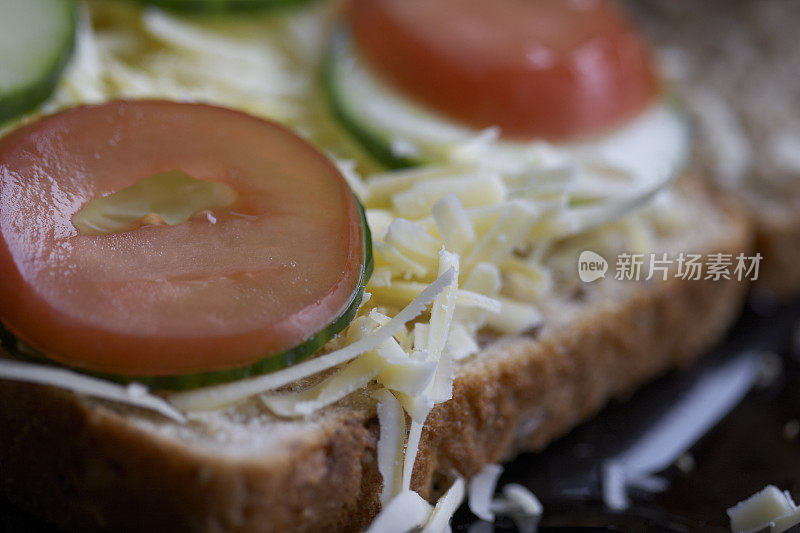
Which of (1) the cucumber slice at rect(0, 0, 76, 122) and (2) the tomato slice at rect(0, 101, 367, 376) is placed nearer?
(2) the tomato slice at rect(0, 101, 367, 376)

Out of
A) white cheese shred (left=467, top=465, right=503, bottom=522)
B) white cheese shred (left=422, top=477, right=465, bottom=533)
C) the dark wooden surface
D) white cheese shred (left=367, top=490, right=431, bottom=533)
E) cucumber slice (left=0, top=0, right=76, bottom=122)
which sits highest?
cucumber slice (left=0, top=0, right=76, bottom=122)

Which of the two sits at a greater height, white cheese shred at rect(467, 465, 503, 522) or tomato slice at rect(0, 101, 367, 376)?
tomato slice at rect(0, 101, 367, 376)

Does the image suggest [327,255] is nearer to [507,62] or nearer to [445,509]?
[445,509]

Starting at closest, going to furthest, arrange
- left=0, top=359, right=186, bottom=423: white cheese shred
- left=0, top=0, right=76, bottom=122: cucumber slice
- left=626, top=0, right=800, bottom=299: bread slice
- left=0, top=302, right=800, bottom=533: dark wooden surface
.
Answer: left=0, top=359, right=186, bottom=423: white cheese shred, left=0, top=0, right=76, bottom=122: cucumber slice, left=0, top=302, right=800, bottom=533: dark wooden surface, left=626, top=0, right=800, bottom=299: bread slice

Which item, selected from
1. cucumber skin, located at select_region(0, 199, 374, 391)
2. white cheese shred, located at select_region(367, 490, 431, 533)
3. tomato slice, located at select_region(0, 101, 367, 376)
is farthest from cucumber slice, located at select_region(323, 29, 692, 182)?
white cheese shred, located at select_region(367, 490, 431, 533)

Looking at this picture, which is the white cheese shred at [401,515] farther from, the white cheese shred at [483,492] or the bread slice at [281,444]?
the white cheese shred at [483,492]

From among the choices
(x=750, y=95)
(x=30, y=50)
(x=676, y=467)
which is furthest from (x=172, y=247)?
(x=750, y=95)

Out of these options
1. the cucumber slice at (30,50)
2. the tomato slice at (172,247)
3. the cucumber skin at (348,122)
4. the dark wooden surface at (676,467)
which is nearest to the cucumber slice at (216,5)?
the cucumber skin at (348,122)

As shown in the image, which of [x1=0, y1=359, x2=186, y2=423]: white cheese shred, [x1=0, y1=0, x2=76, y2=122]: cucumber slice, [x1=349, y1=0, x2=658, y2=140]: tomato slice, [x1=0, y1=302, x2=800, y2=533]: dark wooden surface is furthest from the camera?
[x1=349, y1=0, x2=658, y2=140]: tomato slice

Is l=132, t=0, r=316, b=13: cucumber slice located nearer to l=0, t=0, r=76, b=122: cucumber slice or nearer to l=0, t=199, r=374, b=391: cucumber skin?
l=0, t=0, r=76, b=122: cucumber slice
